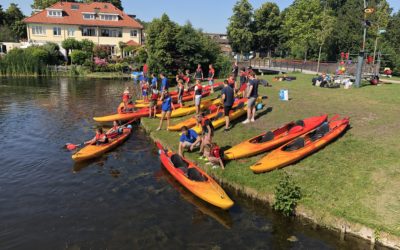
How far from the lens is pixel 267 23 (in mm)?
64938

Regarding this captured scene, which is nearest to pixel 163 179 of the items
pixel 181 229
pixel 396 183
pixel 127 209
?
pixel 127 209

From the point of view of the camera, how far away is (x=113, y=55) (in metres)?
57.6

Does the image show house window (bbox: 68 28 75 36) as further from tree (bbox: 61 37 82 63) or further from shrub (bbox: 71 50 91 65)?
shrub (bbox: 71 50 91 65)

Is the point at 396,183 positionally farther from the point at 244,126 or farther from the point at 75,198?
the point at 75,198

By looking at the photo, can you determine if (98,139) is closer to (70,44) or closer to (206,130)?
(206,130)

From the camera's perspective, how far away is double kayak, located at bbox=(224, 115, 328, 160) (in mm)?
12242

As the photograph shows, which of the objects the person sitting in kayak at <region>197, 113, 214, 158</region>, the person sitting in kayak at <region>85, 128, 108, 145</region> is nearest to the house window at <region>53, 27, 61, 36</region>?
the person sitting in kayak at <region>85, 128, 108, 145</region>

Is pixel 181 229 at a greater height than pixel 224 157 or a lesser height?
lesser

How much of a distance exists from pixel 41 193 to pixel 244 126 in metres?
9.10

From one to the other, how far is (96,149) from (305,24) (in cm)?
5112

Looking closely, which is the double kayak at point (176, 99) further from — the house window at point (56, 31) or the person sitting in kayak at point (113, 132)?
the house window at point (56, 31)

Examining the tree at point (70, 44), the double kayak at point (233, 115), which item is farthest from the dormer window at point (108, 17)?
the double kayak at point (233, 115)

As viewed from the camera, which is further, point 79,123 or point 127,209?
point 79,123

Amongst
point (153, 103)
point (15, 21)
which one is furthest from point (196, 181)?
point (15, 21)
